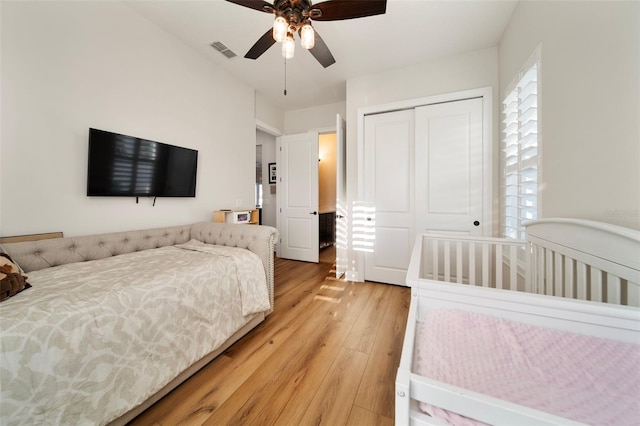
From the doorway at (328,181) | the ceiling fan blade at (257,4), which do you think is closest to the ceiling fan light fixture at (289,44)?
the ceiling fan blade at (257,4)

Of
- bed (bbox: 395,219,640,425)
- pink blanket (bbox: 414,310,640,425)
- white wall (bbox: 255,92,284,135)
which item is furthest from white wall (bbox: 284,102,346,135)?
pink blanket (bbox: 414,310,640,425)


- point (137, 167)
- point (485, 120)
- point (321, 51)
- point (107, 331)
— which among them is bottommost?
point (107, 331)

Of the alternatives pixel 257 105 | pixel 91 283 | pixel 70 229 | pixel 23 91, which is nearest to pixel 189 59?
pixel 257 105

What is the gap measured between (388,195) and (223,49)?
2.61 meters

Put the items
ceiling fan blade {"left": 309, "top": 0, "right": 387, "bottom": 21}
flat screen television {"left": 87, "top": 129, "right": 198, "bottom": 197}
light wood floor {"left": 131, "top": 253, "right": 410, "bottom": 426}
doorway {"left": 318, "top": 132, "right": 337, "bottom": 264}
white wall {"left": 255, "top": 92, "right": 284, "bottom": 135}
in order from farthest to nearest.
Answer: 1. doorway {"left": 318, "top": 132, "right": 337, "bottom": 264}
2. white wall {"left": 255, "top": 92, "right": 284, "bottom": 135}
3. flat screen television {"left": 87, "top": 129, "right": 198, "bottom": 197}
4. ceiling fan blade {"left": 309, "top": 0, "right": 387, "bottom": 21}
5. light wood floor {"left": 131, "top": 253, "right": 410, "bottom": 426}

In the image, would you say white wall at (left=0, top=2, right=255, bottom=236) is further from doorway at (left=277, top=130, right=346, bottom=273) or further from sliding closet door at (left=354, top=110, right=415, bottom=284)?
sliding closet door at (left=354, top=110, right=415, bottom=284)

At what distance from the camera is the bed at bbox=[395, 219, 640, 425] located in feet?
1.46

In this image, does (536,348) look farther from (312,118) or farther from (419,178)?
(312,118)

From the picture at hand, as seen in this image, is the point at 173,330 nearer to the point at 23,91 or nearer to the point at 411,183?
the point at 23,91

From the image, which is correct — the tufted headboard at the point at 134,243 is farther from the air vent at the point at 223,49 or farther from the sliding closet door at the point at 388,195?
the air vent at the point at 223,49

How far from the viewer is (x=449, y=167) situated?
100.0 inches

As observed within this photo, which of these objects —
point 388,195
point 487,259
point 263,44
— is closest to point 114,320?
point 263,44

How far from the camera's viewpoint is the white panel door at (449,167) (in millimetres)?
2445

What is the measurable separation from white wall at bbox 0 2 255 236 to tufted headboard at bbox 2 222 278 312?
0.54 ft
